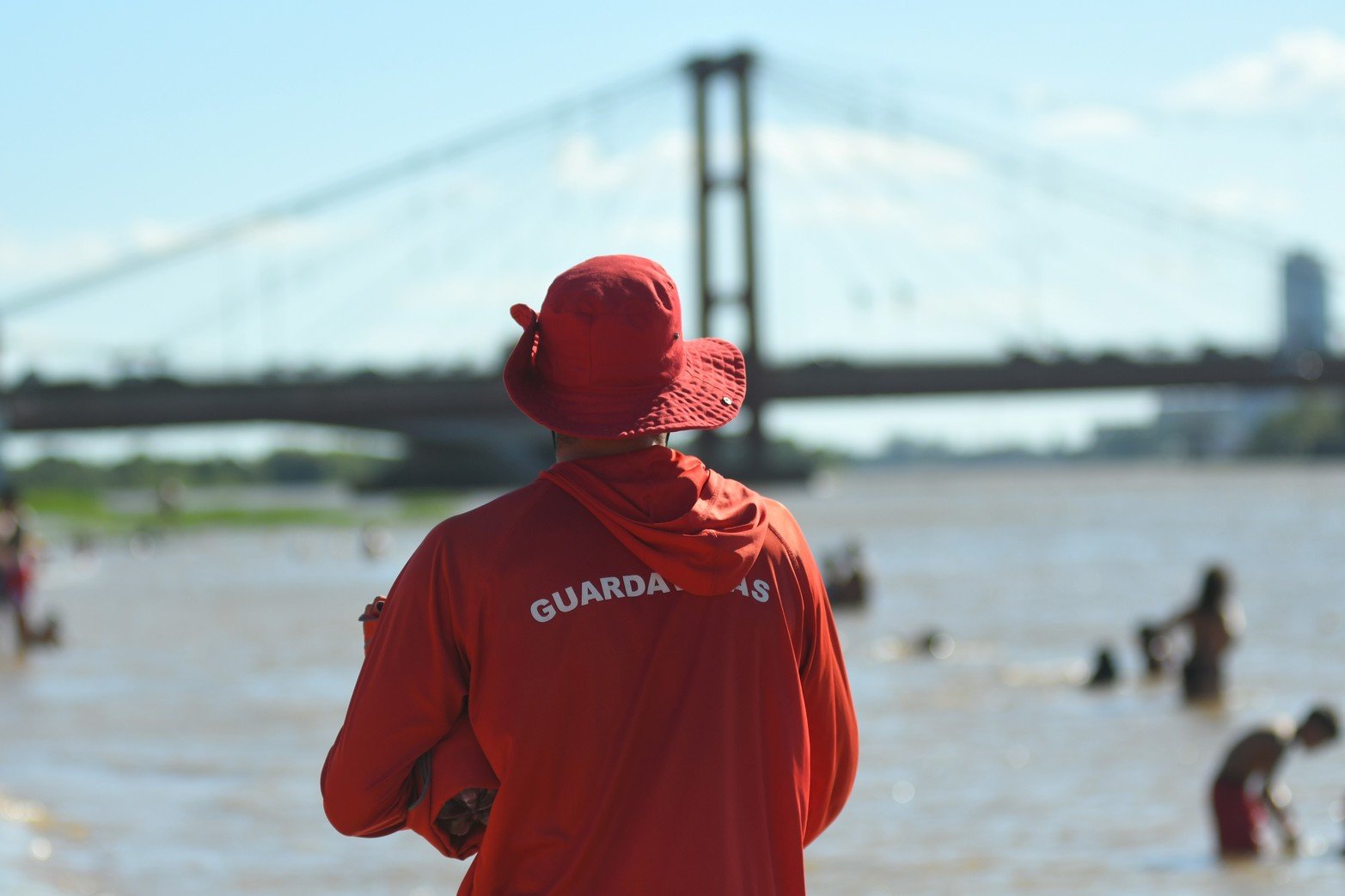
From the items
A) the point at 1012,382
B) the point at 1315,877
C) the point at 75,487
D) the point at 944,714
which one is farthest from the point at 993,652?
the point at 75,487

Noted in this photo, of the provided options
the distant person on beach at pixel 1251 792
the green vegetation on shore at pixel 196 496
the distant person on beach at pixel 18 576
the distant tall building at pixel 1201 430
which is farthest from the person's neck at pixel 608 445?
the distant tall building at pixel 1201 430

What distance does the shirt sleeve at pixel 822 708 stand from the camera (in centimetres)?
213

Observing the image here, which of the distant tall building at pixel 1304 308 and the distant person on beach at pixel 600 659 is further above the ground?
the distant tall building at pixel 1304 308

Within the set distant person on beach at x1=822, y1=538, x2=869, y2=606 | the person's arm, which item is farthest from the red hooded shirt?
distant person on beach at x1=822, y1=538, x2=869, y2=606

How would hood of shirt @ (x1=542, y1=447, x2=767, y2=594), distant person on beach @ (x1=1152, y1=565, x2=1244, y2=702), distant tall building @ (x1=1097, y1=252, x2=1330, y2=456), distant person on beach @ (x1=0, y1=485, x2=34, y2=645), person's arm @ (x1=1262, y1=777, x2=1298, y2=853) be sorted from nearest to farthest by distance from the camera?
hood of shirt @ (x1=542, y1=447, x2=767, y2=594)
person's arm @ (x1=1262, y1=777, x2=1298, y2=853)
distant person on beach @ (x1=1152, y1=565, x2=1244, y2=702)
distant person on beach @ (x1=0, y1=485, x2=34, y2=645)
distant tall building @ (x1=1097, y1=252, x2=1330, y2=456)

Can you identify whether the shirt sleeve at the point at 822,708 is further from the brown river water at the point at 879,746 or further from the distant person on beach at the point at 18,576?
the distant person on beach at the point at 18,576

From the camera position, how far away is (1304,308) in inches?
2751

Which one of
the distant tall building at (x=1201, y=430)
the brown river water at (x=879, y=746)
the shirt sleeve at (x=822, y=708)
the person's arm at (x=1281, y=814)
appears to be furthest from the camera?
the distant tall building at (x=1201, y=430)

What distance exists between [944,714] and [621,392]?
451 inches

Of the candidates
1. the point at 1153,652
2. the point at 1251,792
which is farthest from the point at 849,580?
the point at 1251,792

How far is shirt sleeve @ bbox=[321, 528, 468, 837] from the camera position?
1.97m

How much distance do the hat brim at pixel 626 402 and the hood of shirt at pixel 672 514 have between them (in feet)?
0.13

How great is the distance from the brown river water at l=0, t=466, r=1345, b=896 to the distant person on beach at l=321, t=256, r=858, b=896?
449 centimetres

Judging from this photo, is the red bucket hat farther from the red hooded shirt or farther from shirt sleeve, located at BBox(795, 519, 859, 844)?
shirt sleeve, located at BBox(795, 519, 859, 844)
